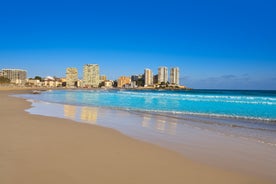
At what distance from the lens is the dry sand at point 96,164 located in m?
3.95

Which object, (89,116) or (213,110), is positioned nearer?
(89,116)

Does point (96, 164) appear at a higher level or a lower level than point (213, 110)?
higher

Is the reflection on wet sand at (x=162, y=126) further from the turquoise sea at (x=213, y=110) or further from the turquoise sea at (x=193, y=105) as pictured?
the turquoise sea at (x=193, y=105)

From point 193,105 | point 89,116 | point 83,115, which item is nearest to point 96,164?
point 89,116

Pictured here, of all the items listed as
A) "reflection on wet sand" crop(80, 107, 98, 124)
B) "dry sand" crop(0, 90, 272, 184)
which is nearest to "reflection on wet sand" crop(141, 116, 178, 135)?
"reflection on wet sand" crop(80, 107, 98, 124)

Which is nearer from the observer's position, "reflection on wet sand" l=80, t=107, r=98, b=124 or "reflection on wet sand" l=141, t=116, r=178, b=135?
"reflection on wet sand" l=141, t=116, r=178, b=135

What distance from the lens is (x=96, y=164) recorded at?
4.64 metres

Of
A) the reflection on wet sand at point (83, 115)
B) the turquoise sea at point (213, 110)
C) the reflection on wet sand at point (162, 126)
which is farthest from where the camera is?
the reflection on wet sand at point (83, 115)

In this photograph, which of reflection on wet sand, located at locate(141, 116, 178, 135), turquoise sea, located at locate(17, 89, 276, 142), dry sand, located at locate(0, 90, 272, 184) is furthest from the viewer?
turquoise sea, located at locate(17, 89, 276, 142)

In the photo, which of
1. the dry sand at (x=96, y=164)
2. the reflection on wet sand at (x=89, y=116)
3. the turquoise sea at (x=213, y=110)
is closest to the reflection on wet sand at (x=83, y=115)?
the reflection on wet sand at (x=89, y=116)

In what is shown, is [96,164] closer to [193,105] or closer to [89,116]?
[89,116]

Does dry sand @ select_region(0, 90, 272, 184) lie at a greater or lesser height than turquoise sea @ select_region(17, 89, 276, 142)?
greater

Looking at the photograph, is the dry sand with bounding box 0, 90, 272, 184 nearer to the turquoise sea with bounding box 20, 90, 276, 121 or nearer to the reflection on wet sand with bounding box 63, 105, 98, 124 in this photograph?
the reflection on wet sand with bounding box 63, 105, 98, 124

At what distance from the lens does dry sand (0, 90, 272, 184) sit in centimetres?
395
